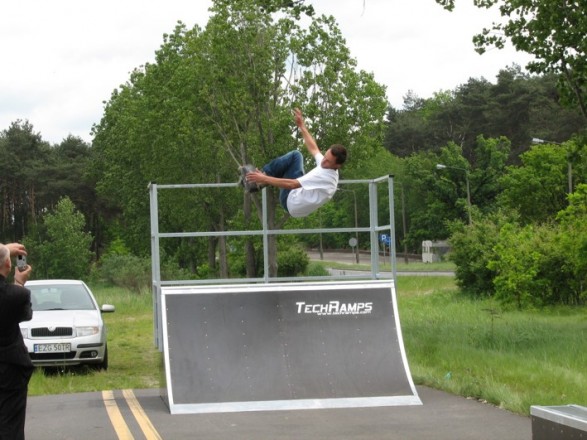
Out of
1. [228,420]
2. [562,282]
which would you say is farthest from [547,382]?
[562,282]

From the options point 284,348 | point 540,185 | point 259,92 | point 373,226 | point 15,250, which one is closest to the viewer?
point 15,250

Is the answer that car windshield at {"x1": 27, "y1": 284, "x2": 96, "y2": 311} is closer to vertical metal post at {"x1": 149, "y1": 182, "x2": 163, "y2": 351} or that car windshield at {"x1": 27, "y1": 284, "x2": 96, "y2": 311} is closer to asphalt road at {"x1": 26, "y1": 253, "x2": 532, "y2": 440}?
vertical metal post at {"x1": 149, "y1": 182, "x2": 163, "y2": 351}

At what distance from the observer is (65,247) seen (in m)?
74.3

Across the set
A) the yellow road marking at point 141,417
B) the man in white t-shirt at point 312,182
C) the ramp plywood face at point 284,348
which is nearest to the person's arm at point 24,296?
the yellow road marking at point 141,417

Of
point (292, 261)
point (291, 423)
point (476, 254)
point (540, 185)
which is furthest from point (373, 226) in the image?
point (540, 185)

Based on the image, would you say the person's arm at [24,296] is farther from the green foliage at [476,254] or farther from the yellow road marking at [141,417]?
the green foliage at [476,254]

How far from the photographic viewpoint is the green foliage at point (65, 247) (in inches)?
2906

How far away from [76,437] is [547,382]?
19.3 feet

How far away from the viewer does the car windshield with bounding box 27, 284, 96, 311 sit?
60.5 ft

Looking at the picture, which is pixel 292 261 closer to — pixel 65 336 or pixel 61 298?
pixel 61 298

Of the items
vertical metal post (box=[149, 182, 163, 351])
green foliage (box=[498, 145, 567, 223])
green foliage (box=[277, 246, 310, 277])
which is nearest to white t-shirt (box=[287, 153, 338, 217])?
vertical metal post (box=[149, 182, 163, 351])

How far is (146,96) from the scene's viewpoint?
6169 centimetres

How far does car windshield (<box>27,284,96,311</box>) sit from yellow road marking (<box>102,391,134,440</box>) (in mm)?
4852

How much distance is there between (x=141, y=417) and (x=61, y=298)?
7.94 m
